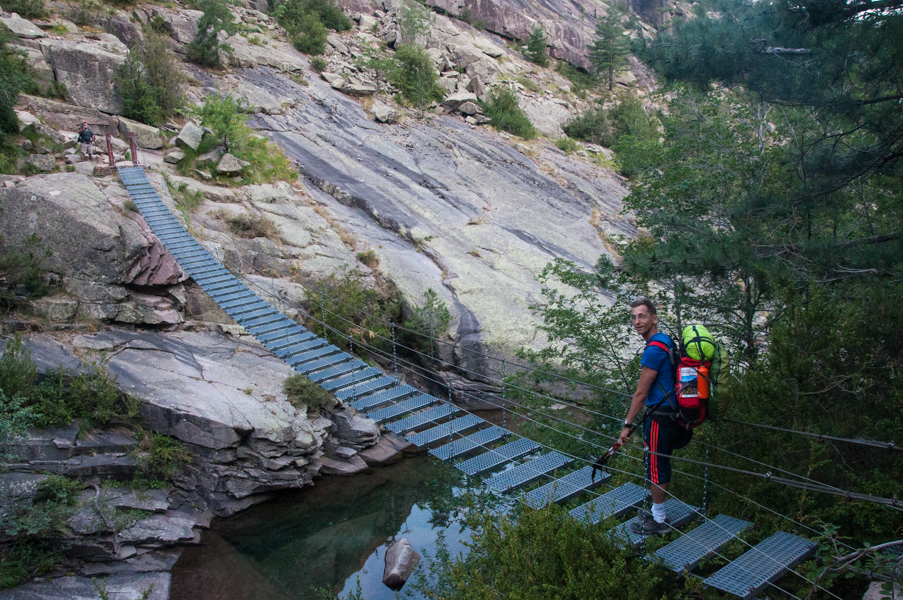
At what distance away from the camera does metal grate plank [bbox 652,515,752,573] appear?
3.45 meters

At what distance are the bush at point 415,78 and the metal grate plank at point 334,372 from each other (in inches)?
601

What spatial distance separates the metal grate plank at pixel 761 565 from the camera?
3148 mm

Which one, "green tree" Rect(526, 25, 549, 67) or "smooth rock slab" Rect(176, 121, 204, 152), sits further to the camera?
"green tree" Rect(526, 25, 549, 67)

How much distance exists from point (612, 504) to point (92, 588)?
5.99m

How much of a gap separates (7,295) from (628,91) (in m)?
28.2

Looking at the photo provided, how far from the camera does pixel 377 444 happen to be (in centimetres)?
983

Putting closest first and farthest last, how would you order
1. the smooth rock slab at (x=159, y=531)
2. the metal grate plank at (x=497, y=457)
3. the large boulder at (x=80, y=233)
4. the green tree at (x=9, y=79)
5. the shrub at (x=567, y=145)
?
the metal grate plank at (x=497, y=457), the smooth rock slab at (x=159, y=531), the large boulder at (x=80, y=233), the green tree at (x=9, y=79), the shrub at (x=567, y=145)

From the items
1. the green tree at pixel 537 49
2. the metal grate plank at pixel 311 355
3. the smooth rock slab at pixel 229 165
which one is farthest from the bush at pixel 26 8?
the green tree at pixel 537 49

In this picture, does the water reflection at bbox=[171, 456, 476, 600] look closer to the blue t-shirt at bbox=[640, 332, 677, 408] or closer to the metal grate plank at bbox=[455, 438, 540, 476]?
the metal grate plank at bbox=[455, 438, 540, 476]

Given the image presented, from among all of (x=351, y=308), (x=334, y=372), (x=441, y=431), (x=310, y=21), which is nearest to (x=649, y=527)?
(x=441, y=431)

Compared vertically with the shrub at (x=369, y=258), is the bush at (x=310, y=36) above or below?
above

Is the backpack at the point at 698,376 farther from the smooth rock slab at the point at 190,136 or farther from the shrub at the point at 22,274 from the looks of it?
the smooth rock slab at the point at 190,136

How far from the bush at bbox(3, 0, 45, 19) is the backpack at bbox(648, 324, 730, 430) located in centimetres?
1795

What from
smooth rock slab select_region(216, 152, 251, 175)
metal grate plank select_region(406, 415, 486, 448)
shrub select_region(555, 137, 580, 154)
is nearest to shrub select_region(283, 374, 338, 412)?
metal grate plank select_region(406, 415, 486, 448)
